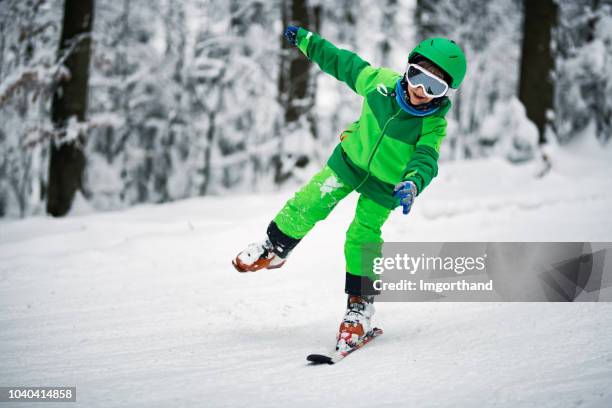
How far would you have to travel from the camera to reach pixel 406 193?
88.2 inches

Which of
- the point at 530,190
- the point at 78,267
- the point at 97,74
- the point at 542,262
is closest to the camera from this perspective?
the point at 542,262

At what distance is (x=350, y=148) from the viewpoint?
2818 mm

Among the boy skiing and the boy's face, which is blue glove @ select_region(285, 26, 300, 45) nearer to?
the boy skiing

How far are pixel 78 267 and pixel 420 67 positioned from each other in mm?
2935

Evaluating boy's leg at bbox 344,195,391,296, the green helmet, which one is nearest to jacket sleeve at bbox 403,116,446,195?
the green helmet

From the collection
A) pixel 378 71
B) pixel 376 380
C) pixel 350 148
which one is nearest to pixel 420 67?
pixel 378 71

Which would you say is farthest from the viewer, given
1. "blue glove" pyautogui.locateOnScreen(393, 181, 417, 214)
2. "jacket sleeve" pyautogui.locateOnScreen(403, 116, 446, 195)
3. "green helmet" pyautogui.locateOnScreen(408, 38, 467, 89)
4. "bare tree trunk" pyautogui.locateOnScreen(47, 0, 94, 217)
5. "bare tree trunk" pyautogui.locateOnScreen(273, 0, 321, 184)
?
"bare tree trunk" pyautogui.locateOnScreen(273, 0, 321, 184)

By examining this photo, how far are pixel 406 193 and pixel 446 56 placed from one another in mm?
770

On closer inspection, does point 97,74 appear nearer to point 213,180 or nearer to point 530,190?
point 213,180

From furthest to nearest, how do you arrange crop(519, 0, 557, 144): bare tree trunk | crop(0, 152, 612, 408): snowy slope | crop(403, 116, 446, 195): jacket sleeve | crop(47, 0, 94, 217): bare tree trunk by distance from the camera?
1. crop(519, 0, 557, 144): bare tree trunk
2. crop(47, 0, 94, 217): bare tree trunk
3. crop(403, 116, 446, 195): jacket sleeve
4. crop(0, 152, 612, 408): snowy slope

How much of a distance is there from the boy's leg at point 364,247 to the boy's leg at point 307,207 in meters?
0.16

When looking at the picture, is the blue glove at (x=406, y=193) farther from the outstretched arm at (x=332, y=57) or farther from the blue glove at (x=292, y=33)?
the blue glove at (x=292, y=33)

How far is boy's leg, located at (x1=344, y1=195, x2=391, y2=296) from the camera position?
2.77 metres

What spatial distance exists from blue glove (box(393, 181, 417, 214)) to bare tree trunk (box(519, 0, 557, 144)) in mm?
7201
